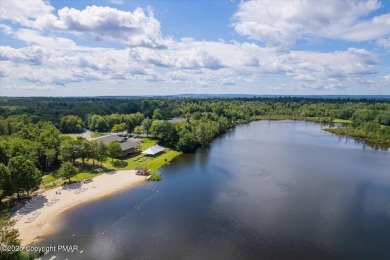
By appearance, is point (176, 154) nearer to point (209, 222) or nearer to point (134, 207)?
point (134, 207)

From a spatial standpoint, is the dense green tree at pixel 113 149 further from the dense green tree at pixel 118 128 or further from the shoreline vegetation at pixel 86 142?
the dense green tree at pixel 118 128

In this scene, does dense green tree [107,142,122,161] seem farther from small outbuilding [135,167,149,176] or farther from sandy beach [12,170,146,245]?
small outbuilding [135,167,149,176]

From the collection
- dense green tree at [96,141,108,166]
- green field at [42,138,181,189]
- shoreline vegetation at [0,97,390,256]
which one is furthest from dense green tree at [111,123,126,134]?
dense green tree at [96,141,108,166]

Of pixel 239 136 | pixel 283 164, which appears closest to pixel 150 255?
pixel 283 164

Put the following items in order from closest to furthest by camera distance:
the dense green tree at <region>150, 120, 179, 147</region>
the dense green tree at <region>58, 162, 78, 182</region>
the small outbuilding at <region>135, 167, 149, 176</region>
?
the dense green tree at <region>58, 162, 78, 182</region>, the small outbuilding at <region>135, 167, 149, 176</region>, the dense green tree at <region>150, 120, 179, 147</region>

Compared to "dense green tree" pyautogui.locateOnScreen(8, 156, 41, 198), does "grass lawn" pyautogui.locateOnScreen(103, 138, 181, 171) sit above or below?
below
